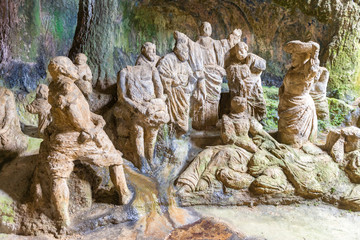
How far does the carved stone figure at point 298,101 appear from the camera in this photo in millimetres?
5520

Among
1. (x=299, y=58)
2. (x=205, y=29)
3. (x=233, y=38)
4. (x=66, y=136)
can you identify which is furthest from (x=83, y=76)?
(x=299, y=58)

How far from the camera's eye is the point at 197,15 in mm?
11883

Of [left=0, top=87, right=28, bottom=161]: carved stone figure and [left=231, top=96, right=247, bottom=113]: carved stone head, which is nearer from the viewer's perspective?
[left=0, top=87, right=28, bottom=161]: carved stone figure

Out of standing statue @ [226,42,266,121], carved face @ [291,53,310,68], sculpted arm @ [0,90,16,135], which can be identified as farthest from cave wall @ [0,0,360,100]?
carved face @ [291,53,310,68]

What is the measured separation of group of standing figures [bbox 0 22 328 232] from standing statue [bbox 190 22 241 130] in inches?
0.8

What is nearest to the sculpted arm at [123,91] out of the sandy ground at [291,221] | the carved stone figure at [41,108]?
the carved stone figure at [41,108]

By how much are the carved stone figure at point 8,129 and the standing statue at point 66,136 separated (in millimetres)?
943

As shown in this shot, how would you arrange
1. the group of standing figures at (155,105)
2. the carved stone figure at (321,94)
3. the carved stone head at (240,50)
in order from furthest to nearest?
the carved stone figure at (321,94)
the carved stone head at (240,50)
the group of standing figures at (155,105)

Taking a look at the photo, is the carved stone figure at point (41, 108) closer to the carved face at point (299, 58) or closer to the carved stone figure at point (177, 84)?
the carved stone figure at point (177, 84)

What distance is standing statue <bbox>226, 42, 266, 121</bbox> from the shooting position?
21.9ft

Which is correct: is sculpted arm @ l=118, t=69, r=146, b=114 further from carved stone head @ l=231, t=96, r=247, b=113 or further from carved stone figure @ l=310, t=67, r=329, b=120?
carved stone figure @ l=310, t=67, r=329, b=120

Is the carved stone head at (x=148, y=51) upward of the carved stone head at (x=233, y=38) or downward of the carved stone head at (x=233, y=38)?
downward

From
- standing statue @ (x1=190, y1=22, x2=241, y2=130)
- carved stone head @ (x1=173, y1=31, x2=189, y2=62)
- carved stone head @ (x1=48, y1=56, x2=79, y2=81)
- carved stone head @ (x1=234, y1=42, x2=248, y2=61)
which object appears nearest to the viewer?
carved stone head @ (x1=48, y1=56, x2=79, y2=81)

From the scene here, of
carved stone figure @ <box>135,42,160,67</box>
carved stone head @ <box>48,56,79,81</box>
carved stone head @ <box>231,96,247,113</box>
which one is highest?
carved stone figure @ <box>135,42,160,67</box>
